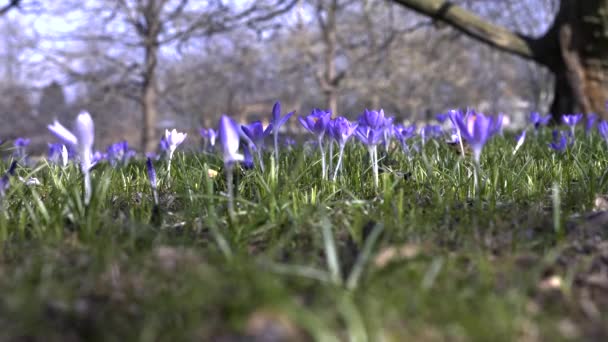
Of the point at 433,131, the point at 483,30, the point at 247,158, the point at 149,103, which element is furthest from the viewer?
the point at 149,103

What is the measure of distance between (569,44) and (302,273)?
766 cm

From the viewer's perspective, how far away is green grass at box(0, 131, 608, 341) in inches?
36.7

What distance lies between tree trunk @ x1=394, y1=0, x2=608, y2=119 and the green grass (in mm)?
6331

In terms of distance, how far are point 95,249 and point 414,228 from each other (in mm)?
876

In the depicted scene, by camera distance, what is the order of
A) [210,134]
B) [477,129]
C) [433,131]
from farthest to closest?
[433,131] < [210,134] < [477,129]

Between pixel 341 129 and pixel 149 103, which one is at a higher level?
pixel 149 103

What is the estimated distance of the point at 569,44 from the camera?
733cm

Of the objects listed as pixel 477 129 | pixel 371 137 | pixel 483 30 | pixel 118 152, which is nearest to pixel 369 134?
pixel 371 137

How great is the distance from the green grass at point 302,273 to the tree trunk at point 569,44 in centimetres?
633

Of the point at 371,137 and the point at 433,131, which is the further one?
the point at 433,131

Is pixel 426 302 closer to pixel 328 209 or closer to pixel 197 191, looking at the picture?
pixel 328 209

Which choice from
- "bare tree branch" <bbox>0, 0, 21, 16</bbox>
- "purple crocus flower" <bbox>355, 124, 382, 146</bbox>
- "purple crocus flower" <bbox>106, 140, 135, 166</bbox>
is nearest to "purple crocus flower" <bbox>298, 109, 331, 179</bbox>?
"purple crocus flower" <bbox>355, 124, 382, 146</bbox>

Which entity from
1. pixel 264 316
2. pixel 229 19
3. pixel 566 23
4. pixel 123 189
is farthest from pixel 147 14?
pixel 264 316

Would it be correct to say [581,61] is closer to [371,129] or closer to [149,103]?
[371,129]
